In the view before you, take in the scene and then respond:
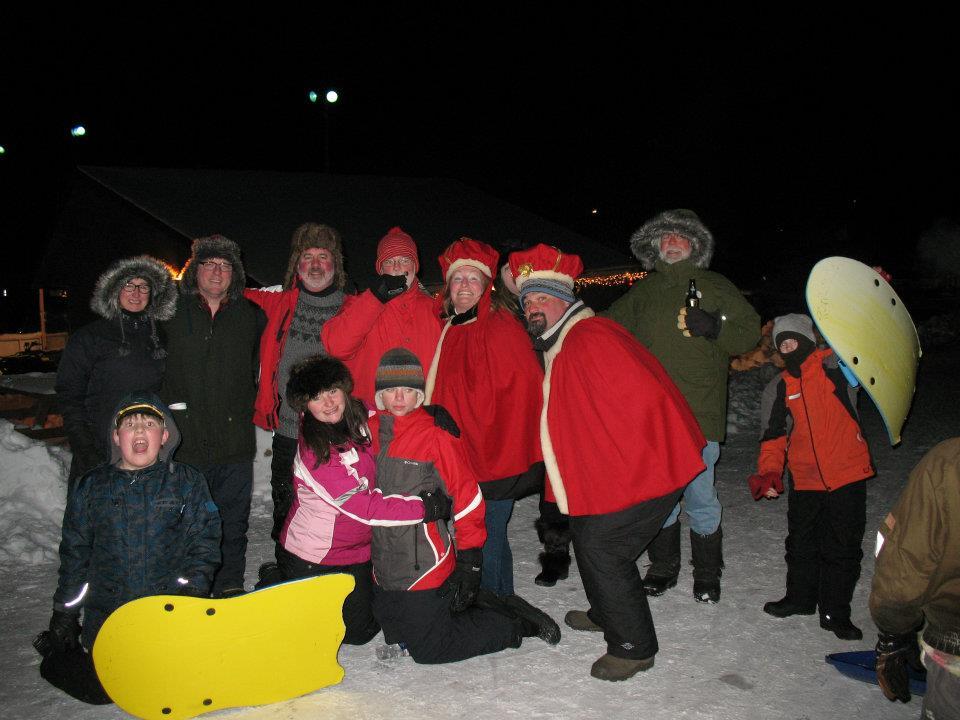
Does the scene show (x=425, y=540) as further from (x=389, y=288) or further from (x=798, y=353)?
(x=798, y=353)

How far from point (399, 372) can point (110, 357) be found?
1741 mm

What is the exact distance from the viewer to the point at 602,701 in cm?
329

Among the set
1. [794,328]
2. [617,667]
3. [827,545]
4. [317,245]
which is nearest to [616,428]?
[617,667]

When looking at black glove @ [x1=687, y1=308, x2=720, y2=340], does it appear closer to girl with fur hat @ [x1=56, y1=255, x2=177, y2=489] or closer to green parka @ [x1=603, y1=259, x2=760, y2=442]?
green parka @ [x1=603, y1=259, x2=760, y2=442]

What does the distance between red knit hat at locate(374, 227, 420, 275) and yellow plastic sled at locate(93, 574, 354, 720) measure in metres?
1.90

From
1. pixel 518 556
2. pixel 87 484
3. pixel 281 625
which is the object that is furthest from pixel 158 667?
pixel 518 556

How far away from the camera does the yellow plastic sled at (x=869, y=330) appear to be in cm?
325

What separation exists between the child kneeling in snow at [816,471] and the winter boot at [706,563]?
1.13ft

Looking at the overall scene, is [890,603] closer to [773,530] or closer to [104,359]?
[773,530]

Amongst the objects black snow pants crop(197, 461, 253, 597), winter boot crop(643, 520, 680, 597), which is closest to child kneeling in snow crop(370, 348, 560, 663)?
black snow pants crop(197, 461, 253, 597)

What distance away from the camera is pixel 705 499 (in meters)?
4.26

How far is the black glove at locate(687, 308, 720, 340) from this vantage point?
13.3 ft

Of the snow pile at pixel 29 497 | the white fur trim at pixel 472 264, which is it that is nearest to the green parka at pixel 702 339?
the white fur trim at pixel 472 264

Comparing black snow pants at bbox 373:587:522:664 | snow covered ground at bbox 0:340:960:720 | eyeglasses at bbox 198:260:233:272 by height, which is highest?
eyeglasses at bbox 198:260:233:272
